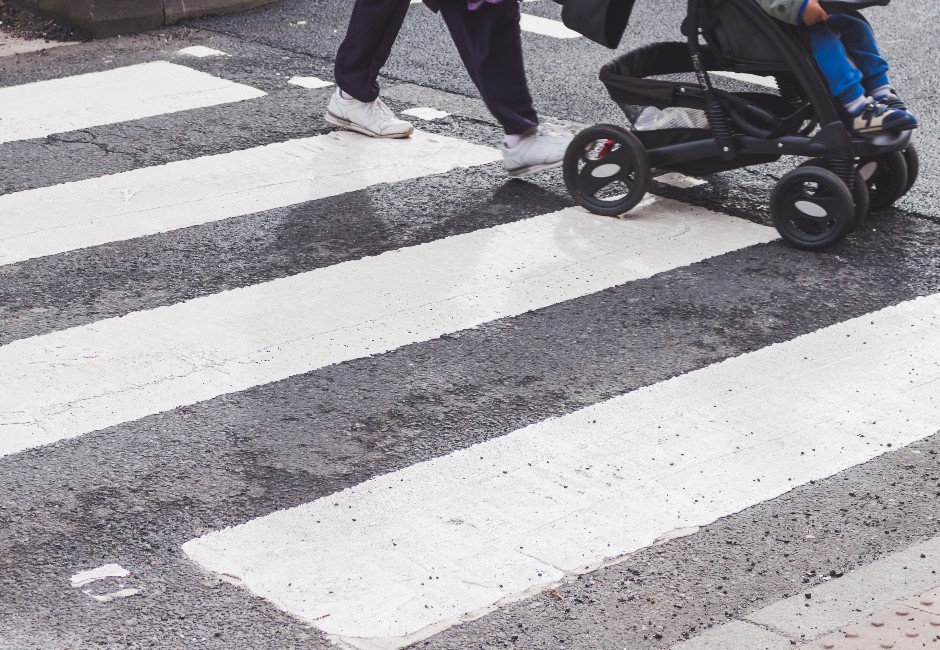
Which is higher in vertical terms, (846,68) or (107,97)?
(846,68)

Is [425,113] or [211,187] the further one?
[425,113]

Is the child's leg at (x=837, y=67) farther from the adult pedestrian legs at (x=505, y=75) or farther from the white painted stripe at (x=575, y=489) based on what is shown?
the adult pedestrian legs at (x=505, y=75)

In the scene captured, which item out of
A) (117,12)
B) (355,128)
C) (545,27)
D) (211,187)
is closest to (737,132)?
(355,128)

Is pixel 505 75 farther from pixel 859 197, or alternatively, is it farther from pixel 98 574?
pixel 98 574

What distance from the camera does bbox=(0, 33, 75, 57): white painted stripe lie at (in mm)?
8102

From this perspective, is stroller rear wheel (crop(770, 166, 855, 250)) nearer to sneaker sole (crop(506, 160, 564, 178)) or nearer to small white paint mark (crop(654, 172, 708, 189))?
small white paint mark (crop(654, 172, 708, 189))

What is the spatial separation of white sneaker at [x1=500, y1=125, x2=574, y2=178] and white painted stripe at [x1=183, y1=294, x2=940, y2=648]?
5.86 ft

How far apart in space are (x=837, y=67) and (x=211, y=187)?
2491 mm

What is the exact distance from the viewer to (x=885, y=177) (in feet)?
17.7

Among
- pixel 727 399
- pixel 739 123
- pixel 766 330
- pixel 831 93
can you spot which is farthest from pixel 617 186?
pixel 727 399

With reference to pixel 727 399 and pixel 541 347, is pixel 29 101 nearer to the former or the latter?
pixel 541 347

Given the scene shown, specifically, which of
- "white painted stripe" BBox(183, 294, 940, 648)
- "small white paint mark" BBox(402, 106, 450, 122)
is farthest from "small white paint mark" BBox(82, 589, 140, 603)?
"small white paint mark" BBox(402, 106, 450, 122)

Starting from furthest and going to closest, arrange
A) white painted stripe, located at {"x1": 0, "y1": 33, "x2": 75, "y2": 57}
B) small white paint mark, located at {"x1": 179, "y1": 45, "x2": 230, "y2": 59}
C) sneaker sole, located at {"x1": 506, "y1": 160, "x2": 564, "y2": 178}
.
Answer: white painted stripe, located at {"x1": 0, "y1": 33, "x2": 75, "y2": 57} < small white paint mark, located at {"x1": 179, "y1": 45, "x2": 230, "y2": 59} < sneaker sole, located at {"x1": 506, "y1": 160, "x2": 564, "y2": 178}

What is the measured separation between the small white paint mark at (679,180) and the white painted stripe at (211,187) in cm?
76
